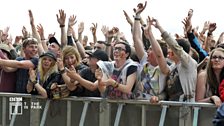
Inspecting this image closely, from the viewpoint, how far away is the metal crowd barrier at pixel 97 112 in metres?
6.08

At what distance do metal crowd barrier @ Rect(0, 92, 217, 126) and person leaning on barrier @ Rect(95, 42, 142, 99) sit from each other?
159 mm

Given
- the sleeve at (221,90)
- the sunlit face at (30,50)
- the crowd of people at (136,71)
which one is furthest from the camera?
the sunlit face at (30,50)

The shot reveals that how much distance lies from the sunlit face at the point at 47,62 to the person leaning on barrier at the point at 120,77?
112cm

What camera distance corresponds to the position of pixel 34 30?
10508 mm

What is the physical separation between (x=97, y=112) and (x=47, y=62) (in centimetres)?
145

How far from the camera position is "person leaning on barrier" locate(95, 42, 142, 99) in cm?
693

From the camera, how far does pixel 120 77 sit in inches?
279

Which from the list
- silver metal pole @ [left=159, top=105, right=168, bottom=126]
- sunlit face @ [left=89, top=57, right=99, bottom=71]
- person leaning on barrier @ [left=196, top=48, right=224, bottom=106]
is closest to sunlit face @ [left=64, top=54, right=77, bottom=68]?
sunlit face @ [left=89, top=57, right=99, bottom=71]

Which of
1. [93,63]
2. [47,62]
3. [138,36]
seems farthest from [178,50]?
[47,62]

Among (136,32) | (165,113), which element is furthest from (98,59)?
(165,113)

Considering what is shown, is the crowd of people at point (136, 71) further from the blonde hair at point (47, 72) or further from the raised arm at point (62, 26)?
the raised arm at point (62, 26)

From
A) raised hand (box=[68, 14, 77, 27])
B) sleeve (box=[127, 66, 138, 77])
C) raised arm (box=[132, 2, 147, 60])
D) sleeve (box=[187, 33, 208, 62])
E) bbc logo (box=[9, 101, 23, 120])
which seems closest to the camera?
sleeve (box=[127, 66, 138, 77])

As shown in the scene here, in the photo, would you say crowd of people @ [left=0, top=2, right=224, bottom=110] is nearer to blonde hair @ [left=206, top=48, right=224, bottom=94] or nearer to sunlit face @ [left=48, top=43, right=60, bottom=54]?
blonde hair @ [left=206, top=48, right=224, bottom=94]

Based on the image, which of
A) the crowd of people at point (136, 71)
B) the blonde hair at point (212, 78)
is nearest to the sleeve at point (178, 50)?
the crowd of people at point (136, 71)
